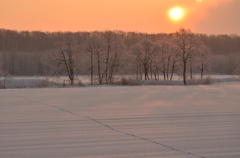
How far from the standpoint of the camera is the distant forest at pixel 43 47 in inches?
3784

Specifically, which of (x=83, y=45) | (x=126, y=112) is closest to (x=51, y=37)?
(x=83, y=45)

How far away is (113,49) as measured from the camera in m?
40.0

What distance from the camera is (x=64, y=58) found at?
3691cm

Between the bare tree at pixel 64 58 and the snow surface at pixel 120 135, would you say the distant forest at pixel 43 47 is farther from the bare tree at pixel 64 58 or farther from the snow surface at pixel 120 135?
the snow surface at pixel 120 135

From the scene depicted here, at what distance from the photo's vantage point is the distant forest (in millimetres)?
96125

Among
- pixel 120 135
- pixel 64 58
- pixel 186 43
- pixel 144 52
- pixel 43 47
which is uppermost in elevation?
pixel 43 47

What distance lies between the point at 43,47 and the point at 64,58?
98.7m

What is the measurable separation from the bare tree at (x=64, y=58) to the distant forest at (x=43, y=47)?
92.4 ft

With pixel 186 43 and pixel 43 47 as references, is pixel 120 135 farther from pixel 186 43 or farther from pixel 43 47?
pixel 43 47

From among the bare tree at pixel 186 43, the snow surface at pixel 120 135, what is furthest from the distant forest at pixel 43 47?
Result: the snow surface at pixel 120 135

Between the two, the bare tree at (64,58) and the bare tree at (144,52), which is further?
the bare tree at (144,52)

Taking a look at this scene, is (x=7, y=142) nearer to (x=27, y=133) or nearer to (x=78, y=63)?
(x=27, y=133)

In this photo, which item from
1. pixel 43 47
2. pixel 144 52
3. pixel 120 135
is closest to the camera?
pixel 120 135

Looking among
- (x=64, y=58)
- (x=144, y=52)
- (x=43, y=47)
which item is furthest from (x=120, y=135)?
(x=43, y=47)
